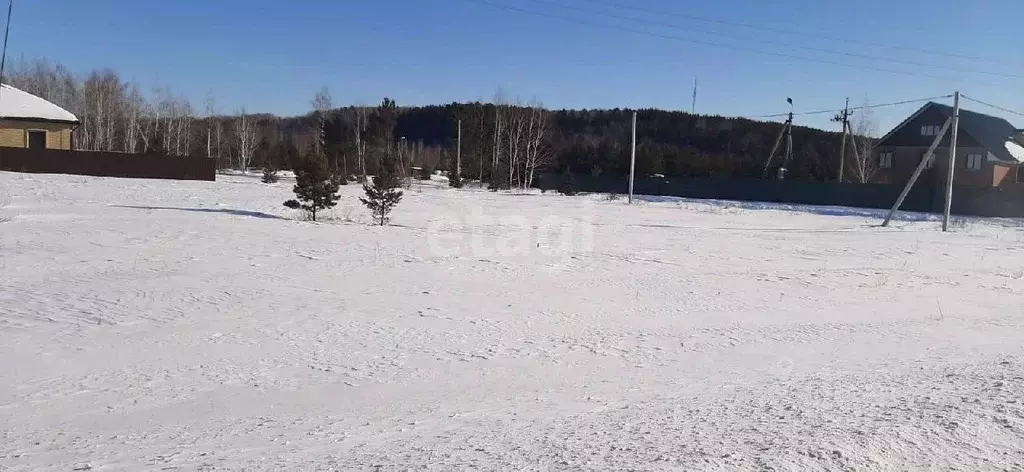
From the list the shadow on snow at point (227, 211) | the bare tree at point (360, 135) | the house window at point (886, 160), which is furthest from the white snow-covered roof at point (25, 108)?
the house window at point (886, 160)

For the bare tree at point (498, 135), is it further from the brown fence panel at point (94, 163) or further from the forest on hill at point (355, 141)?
the brown fence panel at point (94, 163)

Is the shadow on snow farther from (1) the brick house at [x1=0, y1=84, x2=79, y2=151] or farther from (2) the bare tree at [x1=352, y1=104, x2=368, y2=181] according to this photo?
(2) the bare tree at [x1=352, y1=104, x2=368, y2=181]

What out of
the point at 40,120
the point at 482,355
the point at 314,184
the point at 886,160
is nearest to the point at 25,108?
the point at 40,120

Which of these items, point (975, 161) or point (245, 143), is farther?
point (245, 143)

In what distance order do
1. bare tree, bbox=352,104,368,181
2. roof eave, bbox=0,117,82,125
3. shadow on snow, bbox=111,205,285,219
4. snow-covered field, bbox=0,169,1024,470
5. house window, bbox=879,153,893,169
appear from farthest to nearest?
bare tree, bbox=352,104,368,181
house window, bbox=879,153,893,169
roof eave, bbox=0,117,82,125
shadow on snow, bbox=111,205,285,219
snow-covered field, bbox=0,169,1024,470

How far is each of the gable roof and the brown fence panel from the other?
47.9m

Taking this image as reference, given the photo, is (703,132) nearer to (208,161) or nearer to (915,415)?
(208,161)

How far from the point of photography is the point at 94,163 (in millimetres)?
35125

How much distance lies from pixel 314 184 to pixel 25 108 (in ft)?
106

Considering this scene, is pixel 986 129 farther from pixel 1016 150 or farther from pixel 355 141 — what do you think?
pixel 355 141

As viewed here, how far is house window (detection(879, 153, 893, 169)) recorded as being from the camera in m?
54.6

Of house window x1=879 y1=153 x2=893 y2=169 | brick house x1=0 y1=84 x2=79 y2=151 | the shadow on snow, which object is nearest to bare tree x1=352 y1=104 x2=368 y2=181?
brick house x1=0 y1=84 x2=79 y2=151

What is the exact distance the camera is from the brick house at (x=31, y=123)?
39.9 metres

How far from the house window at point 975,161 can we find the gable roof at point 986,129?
2.53 feet
